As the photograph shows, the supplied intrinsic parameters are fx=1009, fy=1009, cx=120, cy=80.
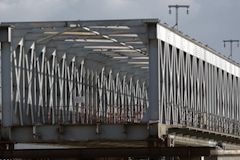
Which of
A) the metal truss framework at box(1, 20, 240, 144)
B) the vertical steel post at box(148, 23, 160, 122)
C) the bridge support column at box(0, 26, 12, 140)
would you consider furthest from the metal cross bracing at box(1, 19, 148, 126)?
the vertical steel post at box(148, 23, 160, 122)

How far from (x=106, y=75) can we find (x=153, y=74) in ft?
115

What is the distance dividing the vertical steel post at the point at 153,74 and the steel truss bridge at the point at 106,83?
67 mm

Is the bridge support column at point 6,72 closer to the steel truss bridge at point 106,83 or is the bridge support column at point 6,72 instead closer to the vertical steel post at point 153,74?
the steel truss bridge at point 106,83

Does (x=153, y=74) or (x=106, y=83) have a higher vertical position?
(x=153, y=74)

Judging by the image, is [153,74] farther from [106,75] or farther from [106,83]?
[106,83]

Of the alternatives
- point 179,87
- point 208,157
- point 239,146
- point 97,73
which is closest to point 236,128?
point 239,146

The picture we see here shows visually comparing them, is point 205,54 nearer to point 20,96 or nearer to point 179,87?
point 179,87

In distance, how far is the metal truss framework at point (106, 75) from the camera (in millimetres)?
70375

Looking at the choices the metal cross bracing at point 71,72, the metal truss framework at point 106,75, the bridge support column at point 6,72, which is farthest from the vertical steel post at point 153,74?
the bridge support column at point 6,72

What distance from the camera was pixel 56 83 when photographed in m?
85.3

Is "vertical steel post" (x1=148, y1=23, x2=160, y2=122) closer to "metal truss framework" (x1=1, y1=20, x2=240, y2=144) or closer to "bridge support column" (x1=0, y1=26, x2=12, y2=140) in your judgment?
"metal truss framework" (x1=1, y1=20, x2=240, y2=144)

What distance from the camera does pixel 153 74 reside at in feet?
224

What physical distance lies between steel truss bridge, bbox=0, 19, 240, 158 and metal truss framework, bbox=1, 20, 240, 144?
0.23 ft

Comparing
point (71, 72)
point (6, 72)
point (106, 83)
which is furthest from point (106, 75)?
point (6, 72)
